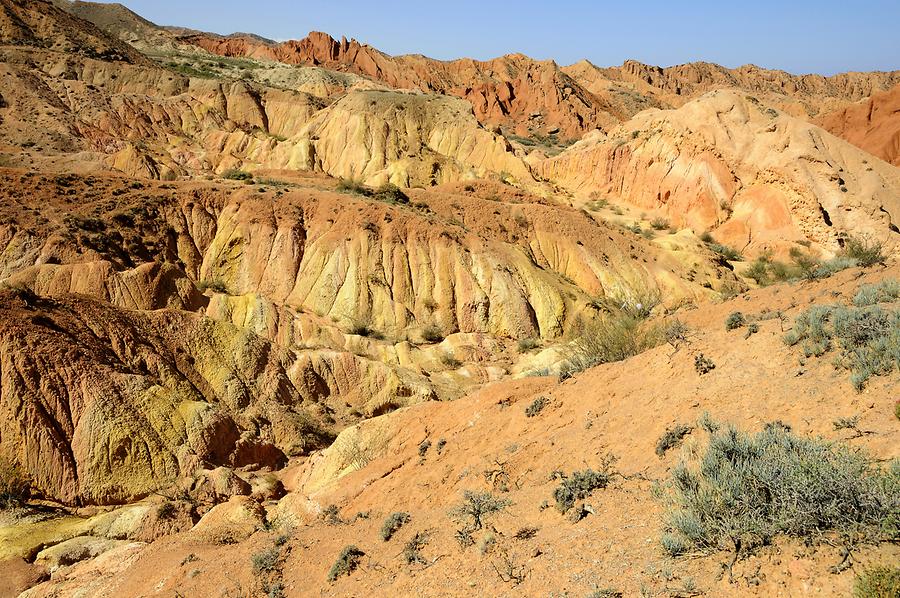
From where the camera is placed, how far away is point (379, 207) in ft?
113

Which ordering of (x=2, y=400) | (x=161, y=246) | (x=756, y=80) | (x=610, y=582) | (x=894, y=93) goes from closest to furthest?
(x=610, y=582)
(x=2, y=400)
(x=161, y=246)
(x=894, y=93)
(x=756, y=80)

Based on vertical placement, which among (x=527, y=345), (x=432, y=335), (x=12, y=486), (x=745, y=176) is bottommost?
(x=12, y=486)

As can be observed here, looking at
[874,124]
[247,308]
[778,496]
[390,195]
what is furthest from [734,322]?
[874,124]

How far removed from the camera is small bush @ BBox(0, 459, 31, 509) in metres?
15.0

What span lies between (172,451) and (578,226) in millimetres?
28580

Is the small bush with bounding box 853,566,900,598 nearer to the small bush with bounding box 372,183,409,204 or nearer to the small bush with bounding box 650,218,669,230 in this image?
the small bush with bounding box 372,183,409,204

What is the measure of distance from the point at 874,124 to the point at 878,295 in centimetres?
6263

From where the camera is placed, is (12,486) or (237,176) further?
(237,176)

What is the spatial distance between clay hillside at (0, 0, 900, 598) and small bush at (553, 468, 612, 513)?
100 millimetres

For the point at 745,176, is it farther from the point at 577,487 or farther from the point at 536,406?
the point at 577,487

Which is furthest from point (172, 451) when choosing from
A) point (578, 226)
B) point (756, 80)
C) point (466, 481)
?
point (756, 80)

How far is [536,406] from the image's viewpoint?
11766 millimetres

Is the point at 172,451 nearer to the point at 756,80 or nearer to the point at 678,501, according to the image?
the point at 678,501

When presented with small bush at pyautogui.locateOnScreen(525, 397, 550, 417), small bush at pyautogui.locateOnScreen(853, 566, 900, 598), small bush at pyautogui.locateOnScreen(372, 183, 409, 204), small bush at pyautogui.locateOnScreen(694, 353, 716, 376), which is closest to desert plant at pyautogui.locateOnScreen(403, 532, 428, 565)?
small bush at pyautogui.locateOnScreen(525, 397, 550, 417)
